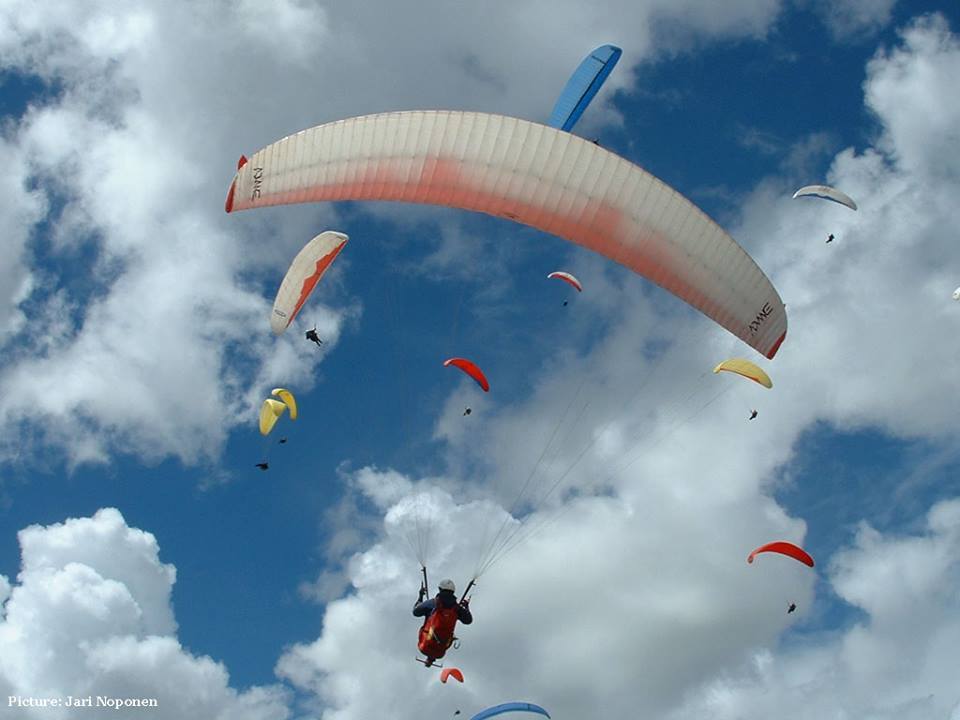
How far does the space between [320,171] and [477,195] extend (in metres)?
4.15

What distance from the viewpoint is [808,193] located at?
41219 millimetres

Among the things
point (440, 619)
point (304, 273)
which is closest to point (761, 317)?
point (440, 619)

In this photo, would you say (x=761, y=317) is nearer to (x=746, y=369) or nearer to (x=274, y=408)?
(x=746, y=369)

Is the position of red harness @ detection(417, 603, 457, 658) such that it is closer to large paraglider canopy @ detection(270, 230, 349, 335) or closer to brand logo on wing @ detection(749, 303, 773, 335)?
brand logo on wing @ detection(749, 303, 773, 335)

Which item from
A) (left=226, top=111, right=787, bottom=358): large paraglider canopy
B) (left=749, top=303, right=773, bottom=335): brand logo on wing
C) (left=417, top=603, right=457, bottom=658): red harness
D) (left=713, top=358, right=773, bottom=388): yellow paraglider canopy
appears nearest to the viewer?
(left=226, top=111, right=787, bottom=358): large paraglider canopy

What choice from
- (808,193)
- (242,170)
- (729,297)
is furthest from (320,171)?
(808,193)

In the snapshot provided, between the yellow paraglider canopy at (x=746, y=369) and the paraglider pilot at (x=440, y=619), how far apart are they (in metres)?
11.4

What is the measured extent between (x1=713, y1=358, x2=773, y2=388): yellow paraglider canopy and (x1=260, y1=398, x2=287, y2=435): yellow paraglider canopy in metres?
15.5

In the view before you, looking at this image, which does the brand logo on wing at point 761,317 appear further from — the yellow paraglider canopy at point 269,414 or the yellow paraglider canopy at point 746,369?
the yellow paraglider canopy at point 269,414

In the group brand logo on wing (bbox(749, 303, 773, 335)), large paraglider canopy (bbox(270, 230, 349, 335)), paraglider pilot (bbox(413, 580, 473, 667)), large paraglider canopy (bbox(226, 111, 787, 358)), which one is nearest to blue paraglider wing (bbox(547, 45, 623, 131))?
large paraglider canopy (bbox(226, 111, 787, 358))

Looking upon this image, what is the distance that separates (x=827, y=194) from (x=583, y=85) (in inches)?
565

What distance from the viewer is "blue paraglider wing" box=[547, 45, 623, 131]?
30.7 metres

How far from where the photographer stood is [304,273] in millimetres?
37344

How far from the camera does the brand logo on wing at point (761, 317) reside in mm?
29969
